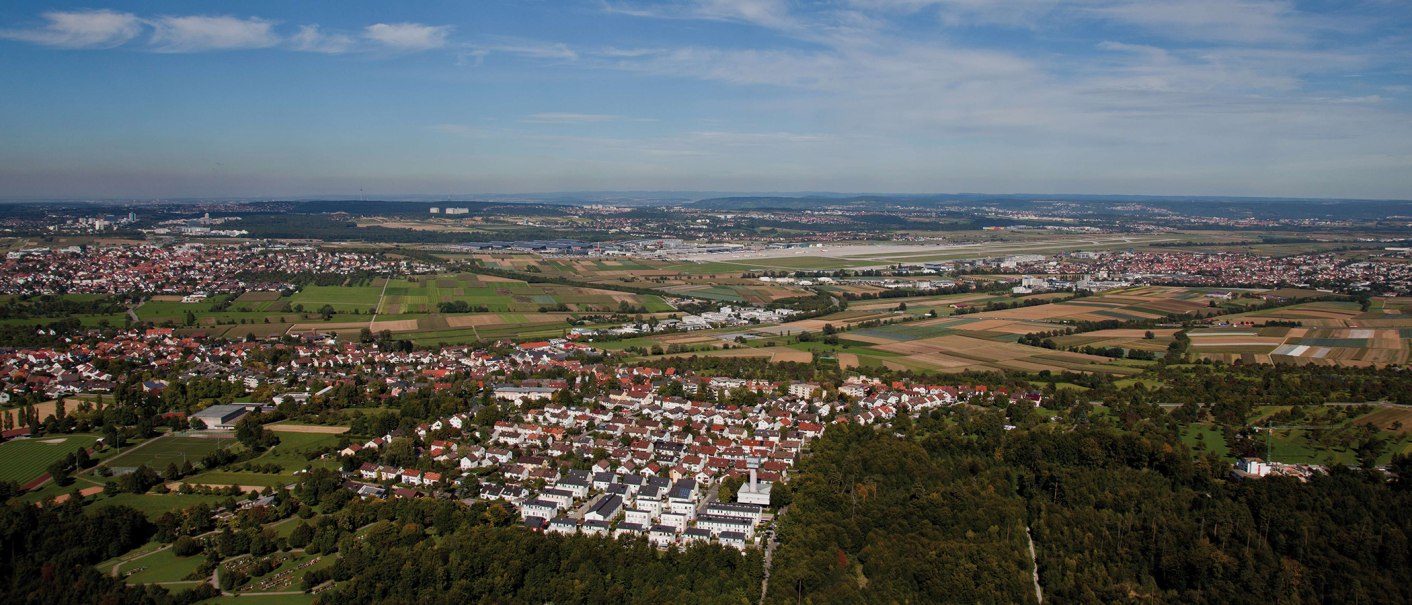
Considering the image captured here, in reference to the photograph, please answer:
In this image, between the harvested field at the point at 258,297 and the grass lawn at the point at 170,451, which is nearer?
the grass lawn at the point at 170,451

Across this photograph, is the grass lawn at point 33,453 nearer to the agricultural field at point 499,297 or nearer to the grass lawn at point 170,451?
the grass lawn at point 170,451

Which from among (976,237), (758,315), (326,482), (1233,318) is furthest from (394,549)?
(976,237)

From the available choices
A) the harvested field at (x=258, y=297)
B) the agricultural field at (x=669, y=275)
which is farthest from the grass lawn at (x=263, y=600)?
the harvested field at (x=258, y=297)

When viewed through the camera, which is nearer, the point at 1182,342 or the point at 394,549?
the point at 394,549

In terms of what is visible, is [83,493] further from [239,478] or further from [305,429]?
[305,429]

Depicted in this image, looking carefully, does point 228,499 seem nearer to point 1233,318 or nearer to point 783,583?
point 783,583

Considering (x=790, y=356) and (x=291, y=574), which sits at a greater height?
(x=790, y=356)

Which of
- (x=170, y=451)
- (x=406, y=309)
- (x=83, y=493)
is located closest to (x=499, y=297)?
(x=406, y=309)

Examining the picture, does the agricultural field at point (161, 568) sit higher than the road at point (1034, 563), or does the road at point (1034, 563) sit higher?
the agricultural field at point (161, 568)
